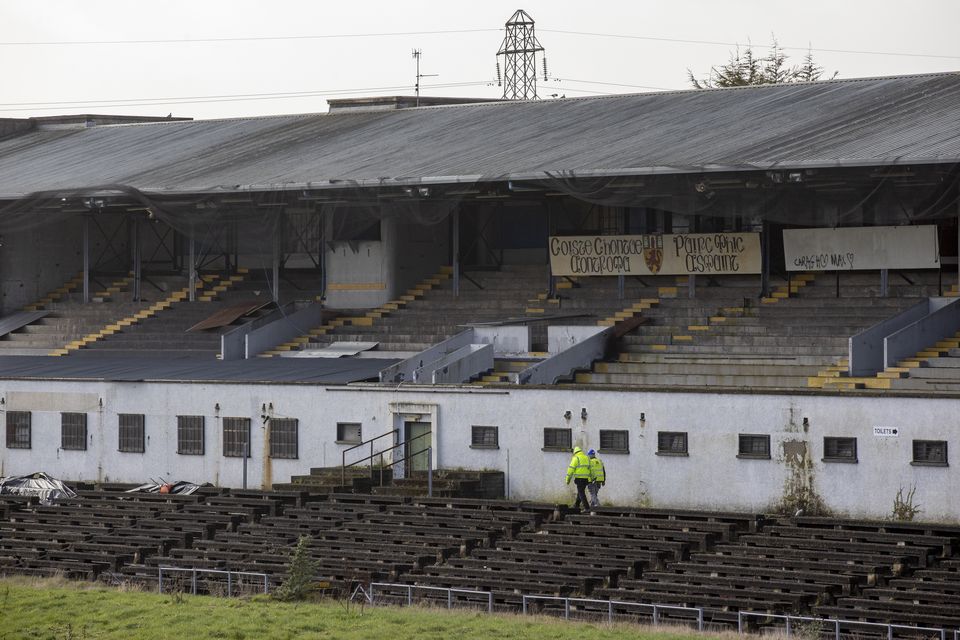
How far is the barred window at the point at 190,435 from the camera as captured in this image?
1791 inches

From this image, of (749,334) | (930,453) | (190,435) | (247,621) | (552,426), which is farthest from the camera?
(190,435)

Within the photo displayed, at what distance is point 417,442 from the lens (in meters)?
42.5

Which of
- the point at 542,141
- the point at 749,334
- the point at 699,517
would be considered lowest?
the point at 699,517

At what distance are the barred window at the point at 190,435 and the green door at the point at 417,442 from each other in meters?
5.93

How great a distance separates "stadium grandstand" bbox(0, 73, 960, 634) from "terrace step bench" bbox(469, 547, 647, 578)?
0.11 m

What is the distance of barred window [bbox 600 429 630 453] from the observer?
39.3 meters

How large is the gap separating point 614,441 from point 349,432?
714 centimetres

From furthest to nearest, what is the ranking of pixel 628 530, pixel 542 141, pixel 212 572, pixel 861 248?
1. pixel 542 141
2. pixel 861 248
3. pixel 628 530
4. pixel 212 572

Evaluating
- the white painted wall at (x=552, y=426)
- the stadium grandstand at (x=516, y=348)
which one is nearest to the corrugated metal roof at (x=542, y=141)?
the stadium grandstand at (x=516, y=348)

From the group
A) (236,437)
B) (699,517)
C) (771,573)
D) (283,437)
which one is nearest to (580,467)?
(699,517)

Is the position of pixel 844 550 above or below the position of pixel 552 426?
below

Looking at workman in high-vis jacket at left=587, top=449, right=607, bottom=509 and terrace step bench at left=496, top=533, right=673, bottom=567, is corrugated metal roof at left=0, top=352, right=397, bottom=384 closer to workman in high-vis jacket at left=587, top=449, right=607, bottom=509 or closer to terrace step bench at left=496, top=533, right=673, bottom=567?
workman in high-vis jacket at left=587, top=449, right=607, bottom=509

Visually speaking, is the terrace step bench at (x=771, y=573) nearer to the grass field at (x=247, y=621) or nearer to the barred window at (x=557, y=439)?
the grass field at (x=247, y=621)

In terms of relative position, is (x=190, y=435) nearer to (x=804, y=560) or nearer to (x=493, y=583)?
(x=493, y=583)
